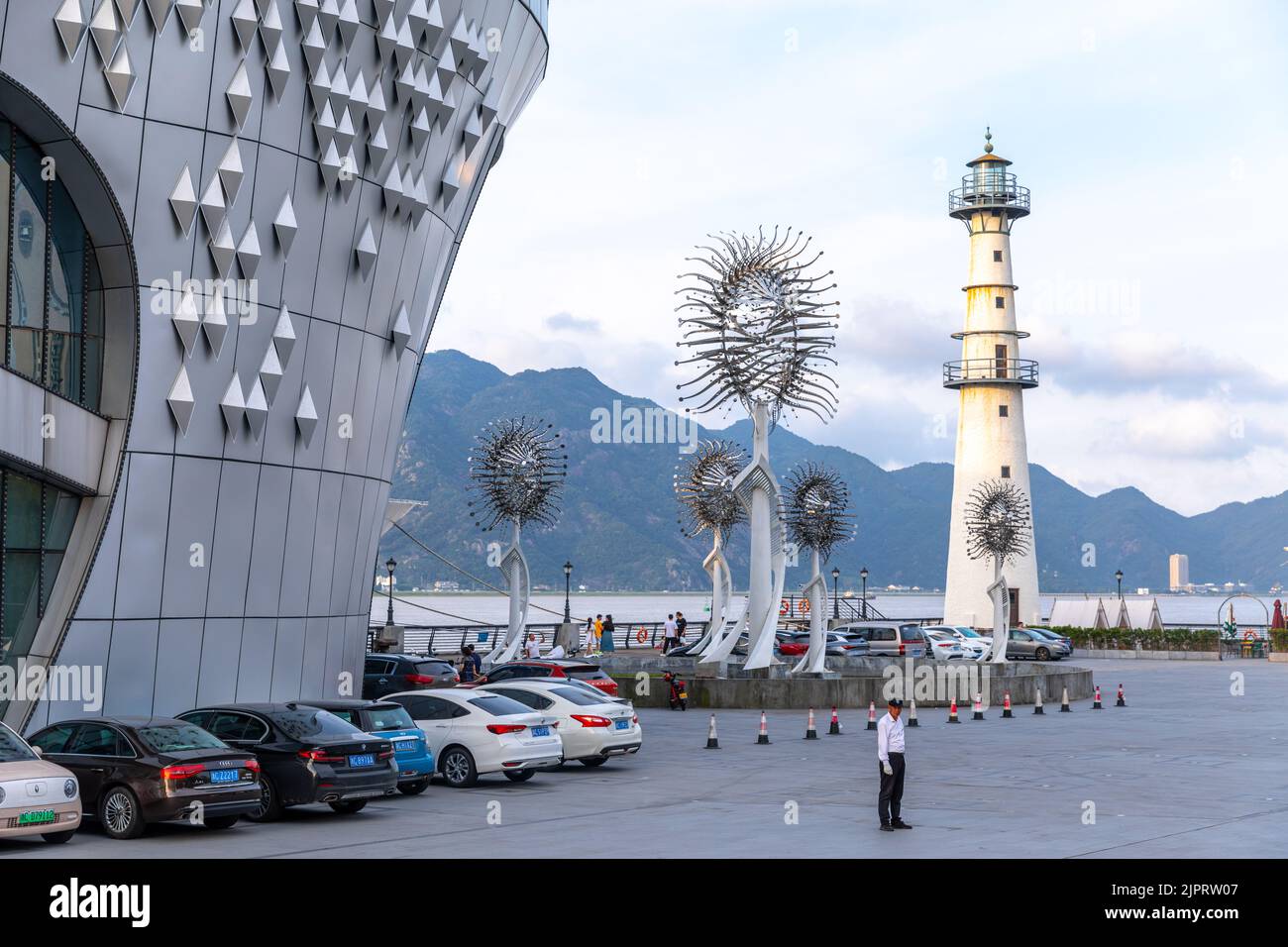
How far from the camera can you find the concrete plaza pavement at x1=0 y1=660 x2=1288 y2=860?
55.9ft

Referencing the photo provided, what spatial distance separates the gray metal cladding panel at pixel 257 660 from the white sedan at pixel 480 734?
202 inches

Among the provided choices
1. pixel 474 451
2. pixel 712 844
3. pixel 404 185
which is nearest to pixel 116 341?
pixel 404 185

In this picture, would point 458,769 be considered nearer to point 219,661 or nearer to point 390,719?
point 390,719

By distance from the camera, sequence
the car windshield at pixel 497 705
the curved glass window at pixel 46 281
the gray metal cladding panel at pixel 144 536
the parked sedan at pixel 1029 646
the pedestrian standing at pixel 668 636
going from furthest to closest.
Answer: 1. the parked sedan at pixel 1029 646
2. the pedestrian standing at pixel 668 636
3. the gray metal cladding panel at pixel 144 536
4. the curved glass window at pixel 46 281
5. the car windshield at pixel 497 705

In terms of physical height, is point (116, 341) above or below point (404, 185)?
below

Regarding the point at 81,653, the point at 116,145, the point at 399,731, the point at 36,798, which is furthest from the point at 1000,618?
the point at 36,798

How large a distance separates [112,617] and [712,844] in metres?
13.5

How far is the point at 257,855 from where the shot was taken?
16.5m

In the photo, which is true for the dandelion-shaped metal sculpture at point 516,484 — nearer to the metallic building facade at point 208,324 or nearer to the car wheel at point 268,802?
the metallic building facade at point 208,324

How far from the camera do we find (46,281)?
2578 centimetres

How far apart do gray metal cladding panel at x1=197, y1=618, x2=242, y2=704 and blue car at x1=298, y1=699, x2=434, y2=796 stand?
6304 millimetres

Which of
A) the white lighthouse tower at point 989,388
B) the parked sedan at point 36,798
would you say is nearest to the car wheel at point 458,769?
the parked sedan at point 36,798

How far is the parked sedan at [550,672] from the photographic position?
35.2m
